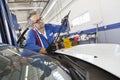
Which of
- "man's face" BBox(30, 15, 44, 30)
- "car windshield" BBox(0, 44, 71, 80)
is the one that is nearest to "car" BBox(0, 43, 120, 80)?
"car windshield" BBox(0, 44, 71, 80)

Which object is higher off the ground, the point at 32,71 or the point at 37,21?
the point at 37,21

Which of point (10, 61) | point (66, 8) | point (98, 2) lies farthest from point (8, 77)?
point (66, 8)

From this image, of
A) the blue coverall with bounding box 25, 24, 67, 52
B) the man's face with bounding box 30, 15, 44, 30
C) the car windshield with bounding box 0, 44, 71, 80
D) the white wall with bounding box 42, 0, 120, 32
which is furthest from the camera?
the white wall with bounding box 42, 0, 120, 32

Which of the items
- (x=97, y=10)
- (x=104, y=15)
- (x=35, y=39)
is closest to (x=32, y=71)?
(x=35, y=39)

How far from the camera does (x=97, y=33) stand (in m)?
6.57

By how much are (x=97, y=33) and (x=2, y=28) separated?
4.51 m

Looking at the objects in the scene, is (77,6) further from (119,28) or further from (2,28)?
(2,28)

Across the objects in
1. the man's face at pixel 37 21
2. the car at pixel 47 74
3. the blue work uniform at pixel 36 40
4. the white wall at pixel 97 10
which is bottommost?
the car at pixel 47 74

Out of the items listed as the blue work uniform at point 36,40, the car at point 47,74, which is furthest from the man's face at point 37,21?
the car at point 47,74

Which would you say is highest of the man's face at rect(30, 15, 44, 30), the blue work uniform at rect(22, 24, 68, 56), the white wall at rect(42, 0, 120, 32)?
the white wall at rect(42, 0, 120, 32)

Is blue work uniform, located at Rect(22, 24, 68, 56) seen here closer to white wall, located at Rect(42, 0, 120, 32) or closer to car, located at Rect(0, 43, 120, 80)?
car, located at Rect(0, 43, 120, 80)

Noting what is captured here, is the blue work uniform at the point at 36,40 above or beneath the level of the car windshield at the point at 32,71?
above

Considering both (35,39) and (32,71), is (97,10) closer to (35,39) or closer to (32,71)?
(35,39)

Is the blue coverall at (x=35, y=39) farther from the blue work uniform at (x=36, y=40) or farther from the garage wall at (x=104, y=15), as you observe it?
the garage wall at (x=104, y=15)
